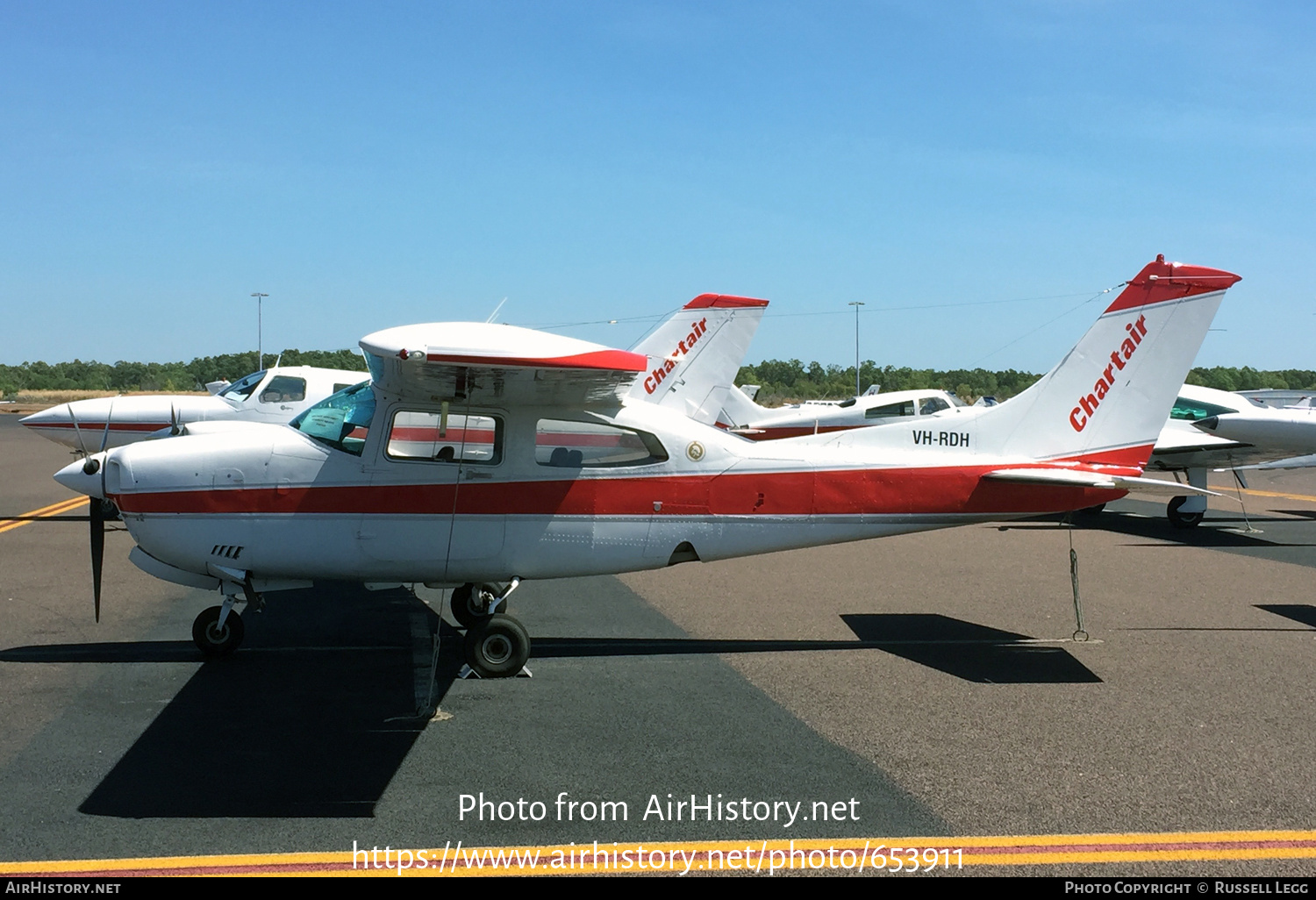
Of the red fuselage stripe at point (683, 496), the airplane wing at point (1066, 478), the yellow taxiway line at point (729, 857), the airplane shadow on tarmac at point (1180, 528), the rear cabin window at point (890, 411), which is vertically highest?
the rear cabin window at point (890, 411)

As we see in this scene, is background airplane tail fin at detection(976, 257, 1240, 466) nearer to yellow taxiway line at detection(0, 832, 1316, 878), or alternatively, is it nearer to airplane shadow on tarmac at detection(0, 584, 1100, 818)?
airplane shadow on tarmac at detection(0, 584, 1100, 818)

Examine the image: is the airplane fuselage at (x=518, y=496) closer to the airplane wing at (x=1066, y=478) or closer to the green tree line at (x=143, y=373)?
the airplane wing at (x=1066, y=478)

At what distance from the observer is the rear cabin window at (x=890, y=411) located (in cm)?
2061

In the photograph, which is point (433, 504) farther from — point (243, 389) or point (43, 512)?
point (43, 512)

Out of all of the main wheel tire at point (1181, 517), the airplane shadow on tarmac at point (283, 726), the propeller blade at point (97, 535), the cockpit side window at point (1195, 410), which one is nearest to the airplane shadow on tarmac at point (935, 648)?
the airplane shadow on tarmac at point (283, 726)

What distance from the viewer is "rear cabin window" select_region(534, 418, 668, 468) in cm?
702

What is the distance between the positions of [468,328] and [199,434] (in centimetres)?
291

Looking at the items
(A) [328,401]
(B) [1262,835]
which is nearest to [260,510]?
(A) [328,401]

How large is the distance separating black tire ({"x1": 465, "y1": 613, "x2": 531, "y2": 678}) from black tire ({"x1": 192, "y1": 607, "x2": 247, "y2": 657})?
177 cm

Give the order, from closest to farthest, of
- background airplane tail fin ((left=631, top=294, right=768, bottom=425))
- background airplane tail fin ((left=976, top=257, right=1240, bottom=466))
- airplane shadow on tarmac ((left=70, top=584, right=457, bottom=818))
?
airplane shadow on tarmac ((left=70, top=584, right=457, bottom=818)) < background airplane tail fin ((left=976, top=257, right=1240, bottom=466)) < background airplane tail fin ((left=631, top=294, right=768, bottom=425))

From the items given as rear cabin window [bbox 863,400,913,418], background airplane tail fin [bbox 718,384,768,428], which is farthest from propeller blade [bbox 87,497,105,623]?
rear cabin window [bbox 863,400,913,418]

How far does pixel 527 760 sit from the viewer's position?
5.16m

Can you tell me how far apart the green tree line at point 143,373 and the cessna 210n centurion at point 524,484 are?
130 ft
